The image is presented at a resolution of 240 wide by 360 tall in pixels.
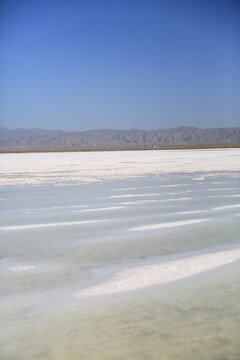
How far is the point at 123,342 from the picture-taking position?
1.75 m

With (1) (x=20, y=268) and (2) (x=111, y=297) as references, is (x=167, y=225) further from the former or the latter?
(2) (x=111, y=297)

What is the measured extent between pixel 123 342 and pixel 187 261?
1292 mm

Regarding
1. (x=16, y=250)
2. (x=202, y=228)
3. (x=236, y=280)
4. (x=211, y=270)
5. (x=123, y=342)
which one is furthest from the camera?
(x=202, y=228)

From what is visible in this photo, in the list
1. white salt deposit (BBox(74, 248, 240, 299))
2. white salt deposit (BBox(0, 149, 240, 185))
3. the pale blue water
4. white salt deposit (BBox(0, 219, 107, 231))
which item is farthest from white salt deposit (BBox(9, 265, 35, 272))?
white salt deposit (BBox(0, 149, 240, 185))

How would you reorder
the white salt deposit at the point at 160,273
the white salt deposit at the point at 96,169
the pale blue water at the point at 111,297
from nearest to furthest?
the pale blue water at the point at 111,297 < the white salt deposit at the point at 160,273 < the white salt deposit at the point at 96,169

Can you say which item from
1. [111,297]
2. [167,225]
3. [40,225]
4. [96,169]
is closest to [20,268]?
[111,297]

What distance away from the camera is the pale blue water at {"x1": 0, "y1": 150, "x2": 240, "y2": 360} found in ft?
5.66

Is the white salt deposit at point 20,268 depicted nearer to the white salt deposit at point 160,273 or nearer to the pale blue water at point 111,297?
the pale blue water at point 111,297

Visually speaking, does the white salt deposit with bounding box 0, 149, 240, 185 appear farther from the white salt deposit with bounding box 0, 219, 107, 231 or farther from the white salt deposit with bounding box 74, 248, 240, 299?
the white salt deposit with bounding box 74, 248, 240, 299

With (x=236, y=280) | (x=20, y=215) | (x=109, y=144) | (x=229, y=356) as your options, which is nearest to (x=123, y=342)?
(x=229, y=356)

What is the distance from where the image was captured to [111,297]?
2279 mm

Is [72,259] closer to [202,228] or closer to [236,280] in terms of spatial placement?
[236,280]

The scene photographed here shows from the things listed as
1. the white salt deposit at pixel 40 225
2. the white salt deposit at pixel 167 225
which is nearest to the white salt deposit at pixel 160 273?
the white salt deposit at pixel 167 225

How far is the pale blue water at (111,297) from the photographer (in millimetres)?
1725
